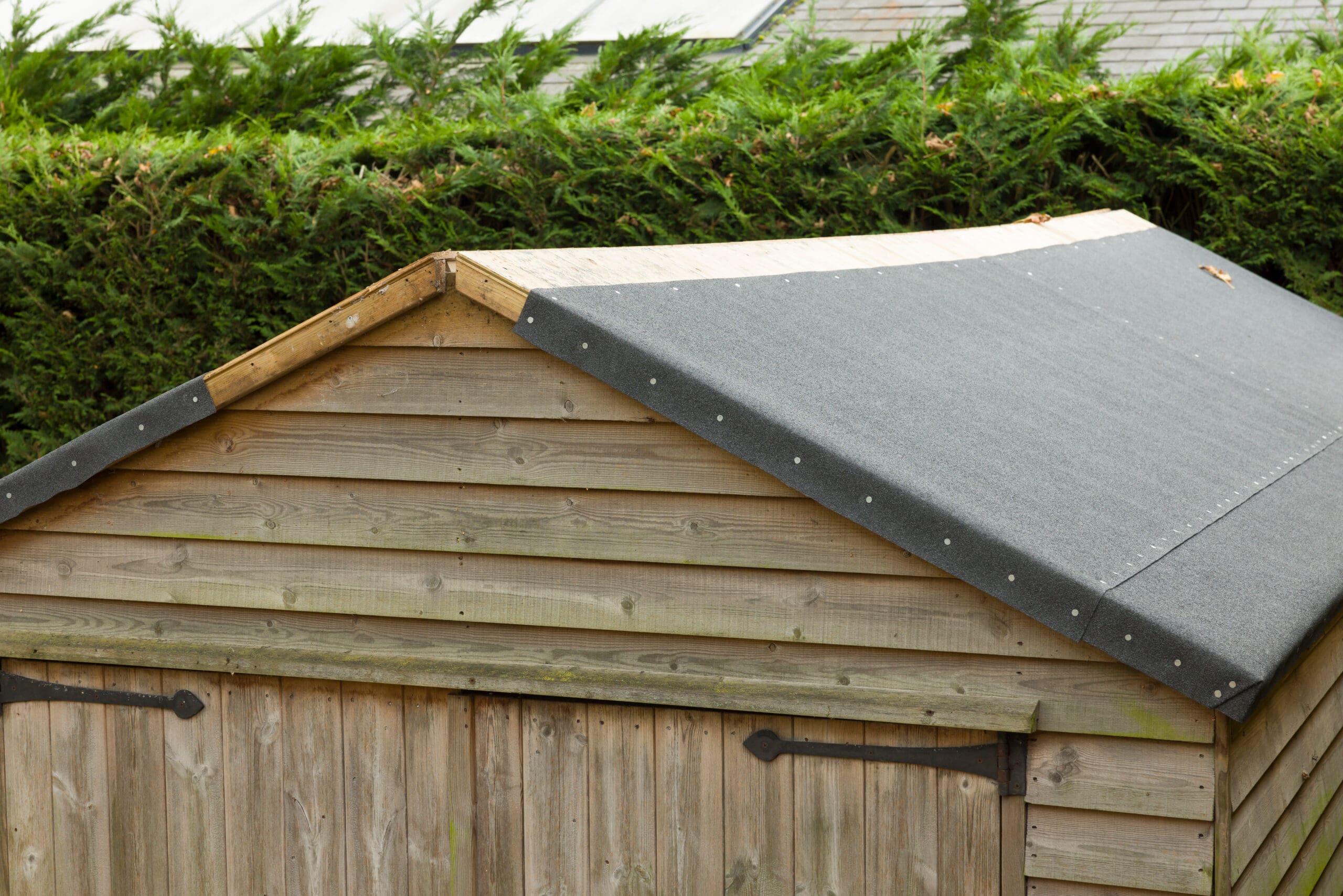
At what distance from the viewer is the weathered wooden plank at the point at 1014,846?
2.76 meters

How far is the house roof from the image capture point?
8.32ft

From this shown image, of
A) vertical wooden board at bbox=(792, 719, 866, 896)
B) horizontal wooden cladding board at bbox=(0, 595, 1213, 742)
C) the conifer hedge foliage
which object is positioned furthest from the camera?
the conifer hedge foliage

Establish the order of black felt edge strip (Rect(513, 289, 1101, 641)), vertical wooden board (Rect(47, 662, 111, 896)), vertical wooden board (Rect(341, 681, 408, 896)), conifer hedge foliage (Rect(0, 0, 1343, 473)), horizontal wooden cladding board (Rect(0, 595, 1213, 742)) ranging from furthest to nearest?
conifer hedge foliage (Rect(0, 0, 1343, 473)) → vertical wooden board (Rect(47, 662, 111, 896)) → vertical wooden board (Rect(341, 681, 408, 896)) → horizontal wooden cladding board (Rect(0, 595, 1213, 742)) → black felt edge strip (Rect(513, 289, 1101, 641))

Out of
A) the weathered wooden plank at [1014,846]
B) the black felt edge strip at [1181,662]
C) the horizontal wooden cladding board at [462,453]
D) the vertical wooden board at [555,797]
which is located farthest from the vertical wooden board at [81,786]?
the black felt edge strip at [1181,662]

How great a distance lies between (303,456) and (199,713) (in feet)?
2.56

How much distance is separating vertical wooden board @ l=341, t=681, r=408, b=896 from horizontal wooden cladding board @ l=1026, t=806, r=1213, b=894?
154 cm

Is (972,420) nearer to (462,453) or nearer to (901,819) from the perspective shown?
(901,819)

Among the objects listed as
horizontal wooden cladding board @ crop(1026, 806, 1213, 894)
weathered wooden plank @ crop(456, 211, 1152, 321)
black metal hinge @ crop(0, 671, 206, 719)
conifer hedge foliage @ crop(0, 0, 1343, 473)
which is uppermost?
conifer hedge foliage @ crop(0, 0, 1343, 473)

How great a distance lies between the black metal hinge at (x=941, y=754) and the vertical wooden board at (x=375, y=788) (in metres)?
0.92

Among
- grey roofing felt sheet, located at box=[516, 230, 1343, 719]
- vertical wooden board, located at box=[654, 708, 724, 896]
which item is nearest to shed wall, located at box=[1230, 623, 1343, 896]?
grey roofing felt sheet, located at box=[516, 230, 1343, 719]

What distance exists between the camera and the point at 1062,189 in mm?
6102

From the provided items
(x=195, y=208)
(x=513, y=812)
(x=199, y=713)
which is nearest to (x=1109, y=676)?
(x=513, y=812)

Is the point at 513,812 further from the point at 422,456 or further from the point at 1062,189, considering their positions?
the point at 1062,189

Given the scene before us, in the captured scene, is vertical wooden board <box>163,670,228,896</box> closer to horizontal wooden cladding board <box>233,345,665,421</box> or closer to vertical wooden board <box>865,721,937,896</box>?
horizontal wooden cladding board <box>233,345,665,421</box>
